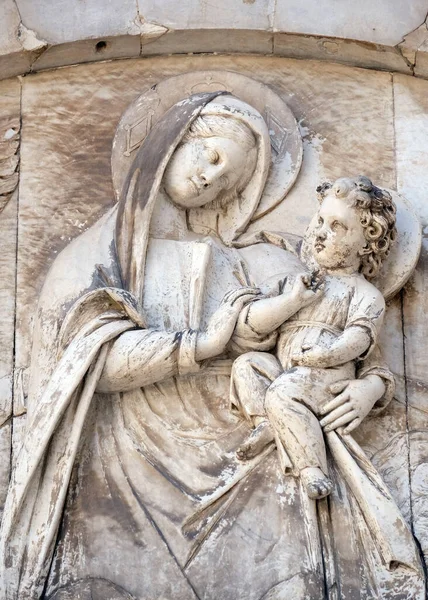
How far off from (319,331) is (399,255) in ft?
1.88

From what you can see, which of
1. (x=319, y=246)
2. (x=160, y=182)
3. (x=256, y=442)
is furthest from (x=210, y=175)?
(x=256, y=442)

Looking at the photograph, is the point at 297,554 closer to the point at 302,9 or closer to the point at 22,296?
the point at 22,296

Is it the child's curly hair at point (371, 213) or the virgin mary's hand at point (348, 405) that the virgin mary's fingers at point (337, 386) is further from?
the child's curly hair at point (371, 213)

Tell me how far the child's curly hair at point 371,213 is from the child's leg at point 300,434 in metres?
0.66

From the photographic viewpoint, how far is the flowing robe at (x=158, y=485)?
25.6 ft

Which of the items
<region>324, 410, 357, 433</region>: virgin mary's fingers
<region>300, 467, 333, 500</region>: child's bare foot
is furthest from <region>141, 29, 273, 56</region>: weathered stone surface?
<region>300, 467, 333, 500</region>: child's bare foot

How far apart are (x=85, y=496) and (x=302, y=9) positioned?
7.72 feet

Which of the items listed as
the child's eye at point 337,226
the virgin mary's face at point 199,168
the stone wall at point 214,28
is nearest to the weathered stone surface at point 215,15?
the stone wall at point 214,28

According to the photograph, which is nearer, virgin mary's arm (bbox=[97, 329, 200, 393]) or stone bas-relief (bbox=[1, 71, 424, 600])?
stone bas-relief (bbox=[1, 71, 424, 600])

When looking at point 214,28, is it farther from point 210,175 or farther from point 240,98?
point 210,175

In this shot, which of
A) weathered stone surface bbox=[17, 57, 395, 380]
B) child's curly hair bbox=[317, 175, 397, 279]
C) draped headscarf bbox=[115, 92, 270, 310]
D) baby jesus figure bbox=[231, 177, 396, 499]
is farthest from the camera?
weathered stone surface bbox=[17, 57, 395, 380]

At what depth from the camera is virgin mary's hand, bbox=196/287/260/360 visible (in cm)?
Answer: 809

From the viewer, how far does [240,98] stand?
29.4ft

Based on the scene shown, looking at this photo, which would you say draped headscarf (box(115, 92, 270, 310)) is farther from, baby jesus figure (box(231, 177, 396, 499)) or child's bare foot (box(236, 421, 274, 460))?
child's bare foot (box(236, 421, 274, 460))
